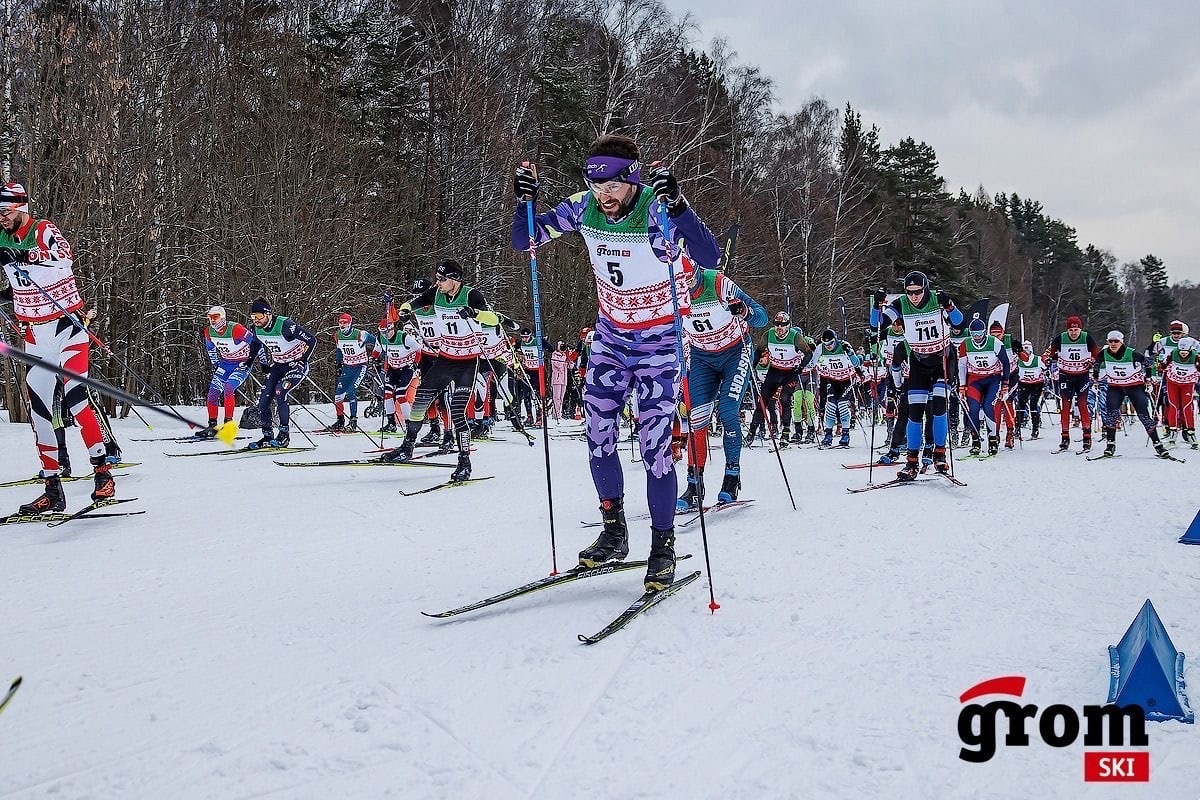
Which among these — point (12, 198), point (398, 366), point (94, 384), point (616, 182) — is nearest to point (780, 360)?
point (398, 366)

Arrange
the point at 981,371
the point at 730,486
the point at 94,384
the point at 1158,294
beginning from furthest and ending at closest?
the point at 1158,294 → the point at 981,371 → the point at 730,486 → the point at 94,384

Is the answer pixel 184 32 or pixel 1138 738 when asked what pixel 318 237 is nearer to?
pixel 184 32

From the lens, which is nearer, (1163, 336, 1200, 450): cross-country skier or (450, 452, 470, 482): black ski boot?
(450, 452, 470, 482): black ski boot

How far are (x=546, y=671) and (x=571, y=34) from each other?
2765 centimetres

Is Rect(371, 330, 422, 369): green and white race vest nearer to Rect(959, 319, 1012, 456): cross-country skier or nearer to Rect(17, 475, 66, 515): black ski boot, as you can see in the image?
Rect(17, 475, 66, 515): black ski boot

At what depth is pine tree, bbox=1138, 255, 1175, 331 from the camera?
8347 cm

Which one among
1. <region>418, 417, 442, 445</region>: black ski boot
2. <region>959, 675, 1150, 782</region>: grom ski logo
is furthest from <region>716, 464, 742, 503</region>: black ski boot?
<region>418, 417, 442, 445</region>: black ski boot

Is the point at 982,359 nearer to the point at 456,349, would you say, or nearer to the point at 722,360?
the point at 722,360

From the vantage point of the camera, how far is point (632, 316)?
166 inches

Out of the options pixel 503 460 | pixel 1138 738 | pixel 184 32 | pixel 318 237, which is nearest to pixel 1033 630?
pixel 1138 738

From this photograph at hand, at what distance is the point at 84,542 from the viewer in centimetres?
568

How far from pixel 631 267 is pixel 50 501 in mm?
5293

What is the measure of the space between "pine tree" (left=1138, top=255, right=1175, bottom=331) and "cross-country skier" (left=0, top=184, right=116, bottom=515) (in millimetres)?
97869

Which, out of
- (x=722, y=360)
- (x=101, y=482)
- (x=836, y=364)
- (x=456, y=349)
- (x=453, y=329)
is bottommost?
(x=101, y=482)
